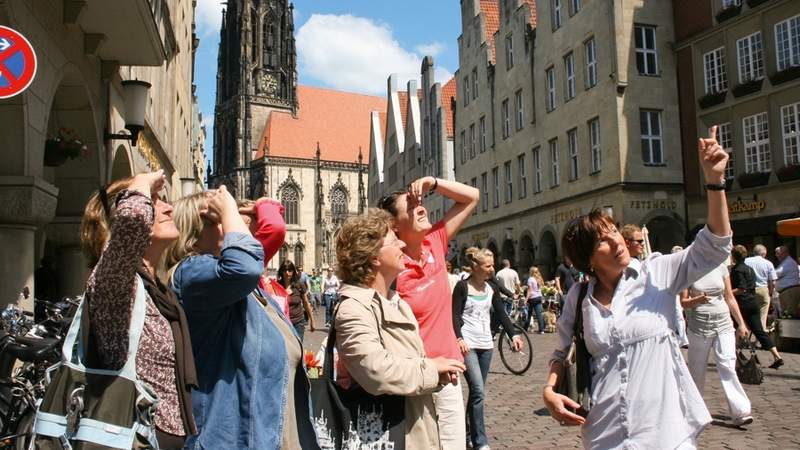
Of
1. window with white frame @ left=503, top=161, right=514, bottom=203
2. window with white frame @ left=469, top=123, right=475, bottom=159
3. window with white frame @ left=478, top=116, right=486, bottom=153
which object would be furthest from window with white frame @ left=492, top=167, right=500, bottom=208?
window with white frame @ left=469, top=123, right=475, bottom=159

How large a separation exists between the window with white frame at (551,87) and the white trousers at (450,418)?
25668 mm

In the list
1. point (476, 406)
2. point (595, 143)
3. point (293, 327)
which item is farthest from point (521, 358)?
point (595, 143)

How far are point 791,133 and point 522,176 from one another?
12899 millimetres

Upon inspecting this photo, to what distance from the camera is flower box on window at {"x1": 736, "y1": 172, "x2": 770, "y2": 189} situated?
68.6 ft

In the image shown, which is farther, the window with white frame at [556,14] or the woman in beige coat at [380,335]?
the window with white frame at [556,14]

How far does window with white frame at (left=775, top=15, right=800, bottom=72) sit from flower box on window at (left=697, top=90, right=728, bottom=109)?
231cm

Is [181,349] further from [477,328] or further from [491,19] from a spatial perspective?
[491,19]

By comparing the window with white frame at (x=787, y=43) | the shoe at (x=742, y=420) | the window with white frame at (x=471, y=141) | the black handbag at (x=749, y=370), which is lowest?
the shoe at (x=742, y=420)

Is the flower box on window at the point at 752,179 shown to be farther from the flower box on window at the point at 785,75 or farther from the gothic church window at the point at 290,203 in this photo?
the gothic church window at the point at 290,203

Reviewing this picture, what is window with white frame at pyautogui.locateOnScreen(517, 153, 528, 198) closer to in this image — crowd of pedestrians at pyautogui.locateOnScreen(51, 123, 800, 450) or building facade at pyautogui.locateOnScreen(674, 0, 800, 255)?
building facade at pyautogui.locateOnScreen(674, 0, 800, 255)

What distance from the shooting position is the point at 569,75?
27.6 metres

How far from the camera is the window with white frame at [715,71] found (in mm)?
22906

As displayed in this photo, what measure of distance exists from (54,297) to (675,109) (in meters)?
21.2

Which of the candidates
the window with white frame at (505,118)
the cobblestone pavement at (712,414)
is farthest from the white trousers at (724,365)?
the window with white frame at (505,118)
